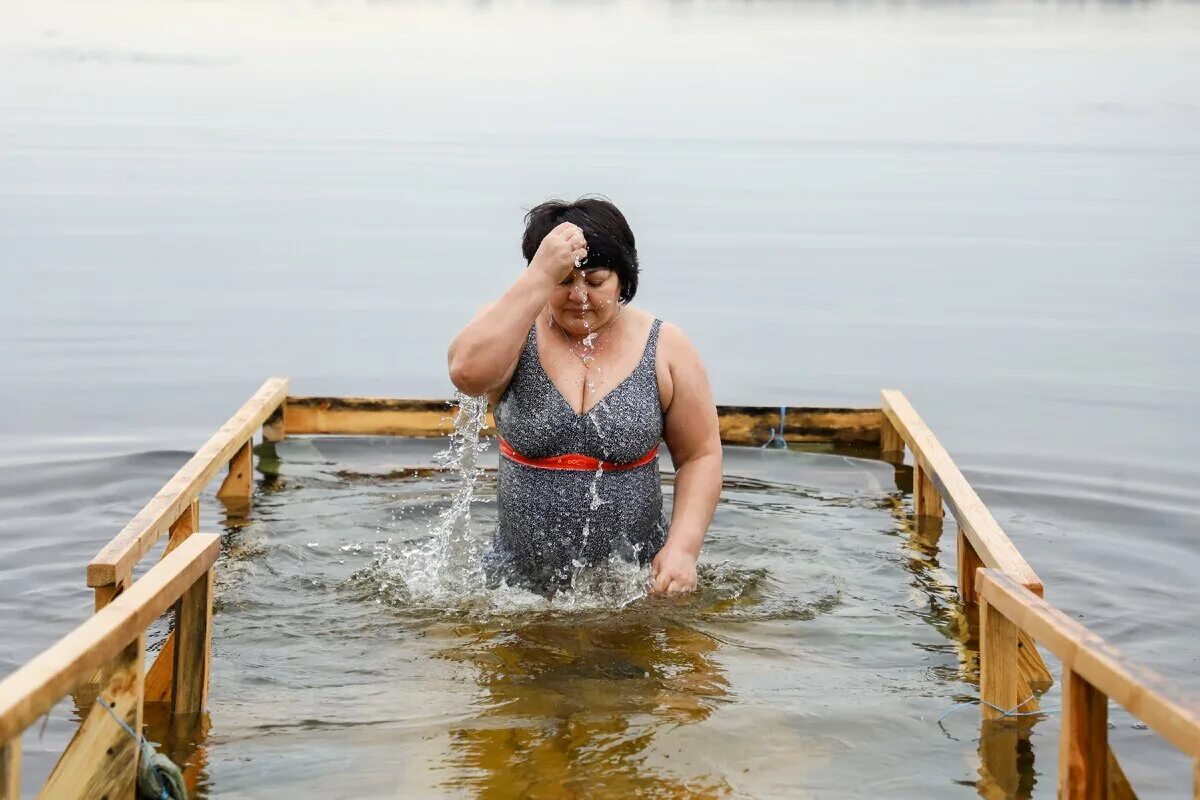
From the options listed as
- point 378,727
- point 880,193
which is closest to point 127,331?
point 378,727

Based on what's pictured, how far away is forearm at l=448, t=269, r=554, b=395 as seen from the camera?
557cm

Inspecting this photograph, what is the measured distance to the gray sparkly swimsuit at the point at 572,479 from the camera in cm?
605

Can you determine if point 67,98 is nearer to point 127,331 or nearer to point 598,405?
point 127,331

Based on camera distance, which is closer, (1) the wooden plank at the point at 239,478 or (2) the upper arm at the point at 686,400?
(2) the upper arm at the point at 686,400

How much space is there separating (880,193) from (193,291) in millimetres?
20387

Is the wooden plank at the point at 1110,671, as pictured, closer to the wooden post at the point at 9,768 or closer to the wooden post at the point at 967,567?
the wooden post at the point at 967,567

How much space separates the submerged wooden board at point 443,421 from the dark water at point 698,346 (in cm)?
76

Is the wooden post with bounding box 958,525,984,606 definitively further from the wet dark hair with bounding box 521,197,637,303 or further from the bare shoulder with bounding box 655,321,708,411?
the wet dark hair with bounding box 521,197,637,303

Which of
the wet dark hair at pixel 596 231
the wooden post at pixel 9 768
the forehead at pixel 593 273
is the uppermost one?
the wet dark hair at pixel 596 231

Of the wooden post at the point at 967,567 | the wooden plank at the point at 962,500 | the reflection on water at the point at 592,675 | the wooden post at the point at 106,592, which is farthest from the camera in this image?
the wooden post at the point at 967,567

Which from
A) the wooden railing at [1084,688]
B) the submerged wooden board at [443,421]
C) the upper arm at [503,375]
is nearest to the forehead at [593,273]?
the upper arm at [503,375]

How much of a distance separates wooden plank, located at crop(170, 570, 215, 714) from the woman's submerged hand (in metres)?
1.76

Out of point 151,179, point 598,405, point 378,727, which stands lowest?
point 378,727

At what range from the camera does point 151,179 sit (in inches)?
1414
